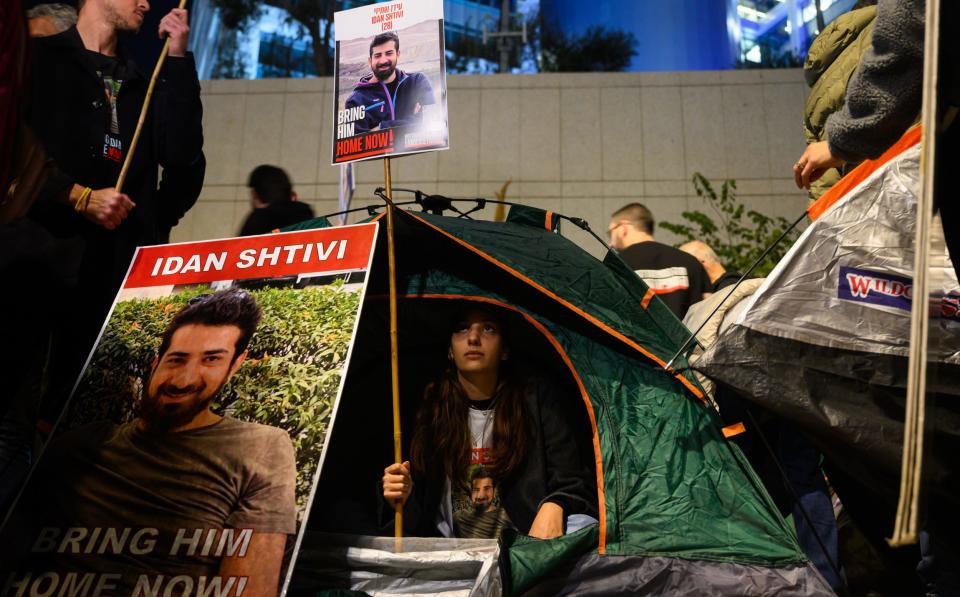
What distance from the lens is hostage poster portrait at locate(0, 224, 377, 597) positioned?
94.5 inches

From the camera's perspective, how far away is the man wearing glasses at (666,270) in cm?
435

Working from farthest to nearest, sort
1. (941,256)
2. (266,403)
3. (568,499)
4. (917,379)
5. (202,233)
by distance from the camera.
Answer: (202,233)
(568,499)
(266,403)
(941,256)
(917,379)

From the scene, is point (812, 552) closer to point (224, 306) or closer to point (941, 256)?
point (941, 256)

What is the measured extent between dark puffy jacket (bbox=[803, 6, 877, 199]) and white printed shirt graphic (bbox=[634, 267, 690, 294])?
43.6 inches

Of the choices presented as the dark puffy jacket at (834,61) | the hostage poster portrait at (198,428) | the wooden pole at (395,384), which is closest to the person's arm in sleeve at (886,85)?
the dark puffy jacket at (834,61)

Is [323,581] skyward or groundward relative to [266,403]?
groundward

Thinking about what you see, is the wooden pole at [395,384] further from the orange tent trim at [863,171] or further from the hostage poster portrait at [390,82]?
the orange tent trim at [863,171]

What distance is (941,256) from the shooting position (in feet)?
5.57

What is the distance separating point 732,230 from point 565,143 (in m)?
2.37

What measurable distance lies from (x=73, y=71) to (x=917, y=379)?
128 inches

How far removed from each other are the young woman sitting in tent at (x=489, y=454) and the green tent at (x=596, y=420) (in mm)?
219

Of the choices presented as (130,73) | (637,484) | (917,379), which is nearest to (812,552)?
(637,484)

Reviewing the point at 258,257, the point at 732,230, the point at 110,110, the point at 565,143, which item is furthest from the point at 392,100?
the point at 565,143

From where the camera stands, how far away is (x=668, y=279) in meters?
4.39
